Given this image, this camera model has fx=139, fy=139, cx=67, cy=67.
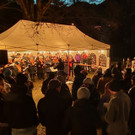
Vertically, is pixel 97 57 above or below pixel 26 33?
below

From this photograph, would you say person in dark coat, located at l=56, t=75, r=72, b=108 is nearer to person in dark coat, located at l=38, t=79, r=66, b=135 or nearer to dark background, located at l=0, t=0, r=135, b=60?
person in dark coat, located at l=38, t=79, r=66, b=135

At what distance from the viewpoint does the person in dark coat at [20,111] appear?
7.27 ft

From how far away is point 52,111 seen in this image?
2248 millimetres

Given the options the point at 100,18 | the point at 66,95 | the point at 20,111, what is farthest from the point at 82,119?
the point at 100,18

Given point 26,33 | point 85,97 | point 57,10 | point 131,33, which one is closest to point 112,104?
point 85,97

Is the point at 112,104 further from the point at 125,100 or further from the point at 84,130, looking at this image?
the point at 84,130

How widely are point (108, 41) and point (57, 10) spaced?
1218 centimetres

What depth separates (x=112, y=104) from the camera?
2.22 meters

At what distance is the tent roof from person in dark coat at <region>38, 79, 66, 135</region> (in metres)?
4.92

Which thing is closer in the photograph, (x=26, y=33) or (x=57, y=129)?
(x=57, y=129)

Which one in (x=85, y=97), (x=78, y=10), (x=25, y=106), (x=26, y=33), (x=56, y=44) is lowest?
(x=25, y=106)

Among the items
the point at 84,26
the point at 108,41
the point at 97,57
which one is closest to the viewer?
the point at 97,57

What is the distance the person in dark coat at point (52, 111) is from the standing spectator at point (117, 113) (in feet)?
2.55

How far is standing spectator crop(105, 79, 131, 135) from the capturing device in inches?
87.4
